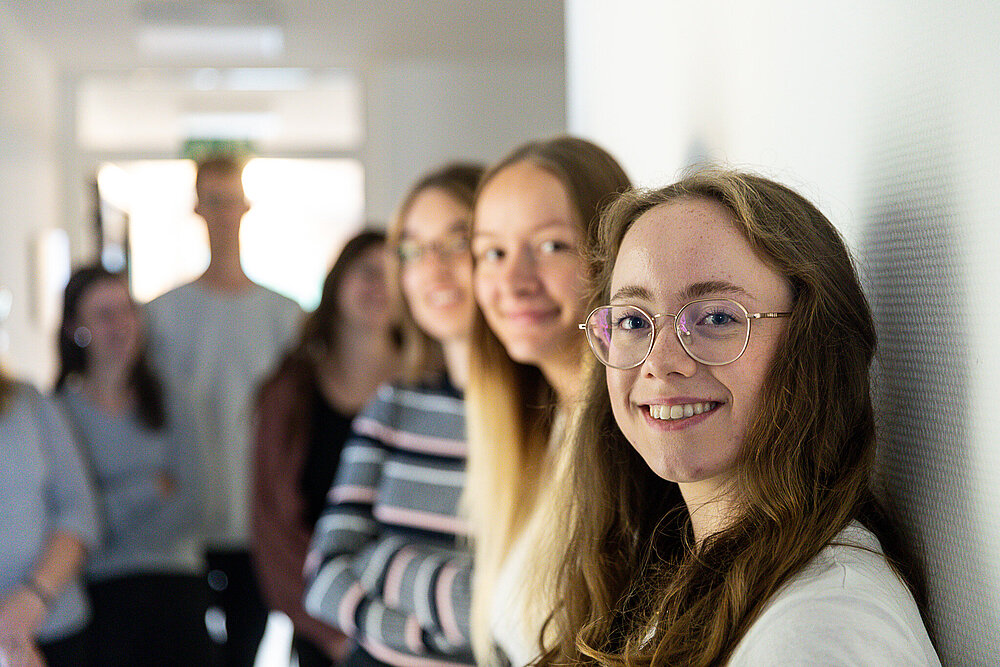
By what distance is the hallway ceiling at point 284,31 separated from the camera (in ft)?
18.6

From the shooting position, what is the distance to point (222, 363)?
372cm

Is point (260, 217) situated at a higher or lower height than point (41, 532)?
higher

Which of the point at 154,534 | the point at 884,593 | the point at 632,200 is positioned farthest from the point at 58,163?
Result: the point at 884,593

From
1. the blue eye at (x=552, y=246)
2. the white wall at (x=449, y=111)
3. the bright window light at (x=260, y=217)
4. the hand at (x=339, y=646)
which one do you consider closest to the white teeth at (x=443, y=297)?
the blue eye at (x=552, y=246)

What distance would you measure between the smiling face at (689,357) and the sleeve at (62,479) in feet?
7.98

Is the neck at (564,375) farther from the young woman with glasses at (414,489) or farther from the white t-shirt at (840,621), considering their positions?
the white t-shirt at (840,621)

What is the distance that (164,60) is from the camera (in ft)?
21.9

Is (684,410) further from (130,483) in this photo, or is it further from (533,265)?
(130,483)

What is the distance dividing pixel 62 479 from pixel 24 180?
408cm

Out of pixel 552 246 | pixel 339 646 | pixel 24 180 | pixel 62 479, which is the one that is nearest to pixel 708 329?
pixel 552 246

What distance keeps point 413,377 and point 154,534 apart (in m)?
1.47

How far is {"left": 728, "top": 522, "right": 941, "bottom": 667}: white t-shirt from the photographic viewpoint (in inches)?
28.8

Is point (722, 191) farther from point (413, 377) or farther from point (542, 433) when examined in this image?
point (413, 377)

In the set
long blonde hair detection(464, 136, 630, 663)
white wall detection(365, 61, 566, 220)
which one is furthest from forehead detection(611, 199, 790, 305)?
white wall detection(365, 61, 566, 220)
